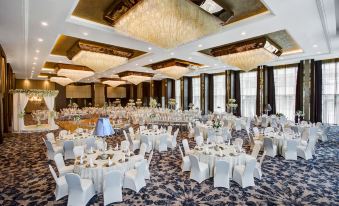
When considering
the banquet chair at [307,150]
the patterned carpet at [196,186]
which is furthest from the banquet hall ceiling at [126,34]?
the patterned carpet at [196,186]

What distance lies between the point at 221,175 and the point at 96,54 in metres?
7.44

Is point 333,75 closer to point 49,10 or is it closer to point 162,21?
point 162,21

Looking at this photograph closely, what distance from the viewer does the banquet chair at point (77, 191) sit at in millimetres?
3751

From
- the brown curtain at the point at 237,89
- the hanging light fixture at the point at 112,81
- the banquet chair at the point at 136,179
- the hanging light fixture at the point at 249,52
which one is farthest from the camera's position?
the hanging light fixture at the point at 112,81

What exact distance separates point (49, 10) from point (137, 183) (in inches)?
194

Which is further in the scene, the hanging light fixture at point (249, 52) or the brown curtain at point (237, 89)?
the brown curtain at point (237, 89)

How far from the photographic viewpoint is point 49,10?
5.21 meters

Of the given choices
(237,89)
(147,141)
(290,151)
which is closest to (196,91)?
(237,89)

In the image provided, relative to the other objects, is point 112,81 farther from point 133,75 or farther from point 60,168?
point 60,168

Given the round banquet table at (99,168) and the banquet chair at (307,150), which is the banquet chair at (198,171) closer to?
the round banquet table at (99,168)

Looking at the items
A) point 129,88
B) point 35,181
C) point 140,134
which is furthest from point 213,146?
point 129,88

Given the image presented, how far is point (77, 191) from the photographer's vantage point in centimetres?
390

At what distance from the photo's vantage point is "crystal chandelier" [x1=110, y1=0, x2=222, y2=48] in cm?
447

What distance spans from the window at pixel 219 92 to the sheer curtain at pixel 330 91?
7.88 m
